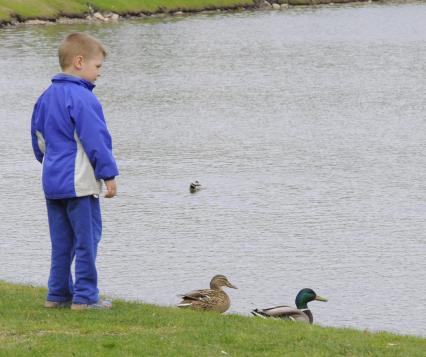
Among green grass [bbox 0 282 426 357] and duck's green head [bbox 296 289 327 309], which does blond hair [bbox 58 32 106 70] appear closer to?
green grass [bbox 0 282 426 357]

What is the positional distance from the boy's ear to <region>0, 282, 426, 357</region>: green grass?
9.09ft

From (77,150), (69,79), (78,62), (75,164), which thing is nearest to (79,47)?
(78,62)

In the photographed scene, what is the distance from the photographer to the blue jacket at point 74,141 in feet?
Answer: 41.9

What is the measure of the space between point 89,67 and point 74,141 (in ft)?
2.77

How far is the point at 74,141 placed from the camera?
13.0 m

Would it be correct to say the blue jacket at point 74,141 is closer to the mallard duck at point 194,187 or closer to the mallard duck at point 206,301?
the mallard duck at point 206,301

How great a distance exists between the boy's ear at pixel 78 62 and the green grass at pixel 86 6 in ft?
324

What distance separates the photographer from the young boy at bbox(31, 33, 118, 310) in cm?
1280

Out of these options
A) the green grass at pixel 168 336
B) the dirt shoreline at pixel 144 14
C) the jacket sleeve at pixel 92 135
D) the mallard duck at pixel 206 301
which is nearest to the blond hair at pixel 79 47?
the jacket sleeve at pixel 92 135

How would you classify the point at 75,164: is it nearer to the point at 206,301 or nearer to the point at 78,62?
the point at 78,62

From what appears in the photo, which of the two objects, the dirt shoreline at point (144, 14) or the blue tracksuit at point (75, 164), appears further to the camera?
the dirt shoreline at point (144, 14)

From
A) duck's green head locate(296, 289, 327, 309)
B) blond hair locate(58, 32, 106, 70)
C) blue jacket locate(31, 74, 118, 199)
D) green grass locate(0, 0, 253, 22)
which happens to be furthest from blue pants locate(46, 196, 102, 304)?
green grass locate(0, 0, 253, 22)

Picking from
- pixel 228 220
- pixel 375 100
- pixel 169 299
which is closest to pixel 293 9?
pixel 375 100

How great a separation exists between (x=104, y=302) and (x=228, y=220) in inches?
798
